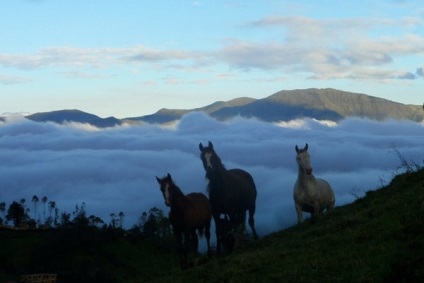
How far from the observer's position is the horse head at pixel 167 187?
20.2 m

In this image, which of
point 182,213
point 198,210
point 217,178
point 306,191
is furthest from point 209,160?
point 306,191

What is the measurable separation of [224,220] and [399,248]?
10.4 metres

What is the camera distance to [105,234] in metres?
88.8

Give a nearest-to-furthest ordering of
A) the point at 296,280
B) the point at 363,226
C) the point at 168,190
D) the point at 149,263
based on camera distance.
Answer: the point at 296,280 → the point at 363,226 → the point at 168,190 → the point at 149,263

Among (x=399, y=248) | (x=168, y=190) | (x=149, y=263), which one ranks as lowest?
(x=149, y=263)

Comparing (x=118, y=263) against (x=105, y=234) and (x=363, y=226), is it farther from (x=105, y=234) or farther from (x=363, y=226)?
(x=363, y=226)

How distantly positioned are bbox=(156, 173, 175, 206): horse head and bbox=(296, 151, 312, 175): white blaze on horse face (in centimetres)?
485

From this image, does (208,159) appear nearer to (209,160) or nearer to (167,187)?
(209,160)

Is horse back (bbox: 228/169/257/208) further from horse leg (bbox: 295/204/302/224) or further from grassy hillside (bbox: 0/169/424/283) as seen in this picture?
grassy hillside (bbox: 0/169/424/283)

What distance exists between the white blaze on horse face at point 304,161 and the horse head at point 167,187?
4.85 metres

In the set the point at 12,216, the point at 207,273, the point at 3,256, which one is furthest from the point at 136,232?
A: the point at 207,273

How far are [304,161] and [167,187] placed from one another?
5.18 metres

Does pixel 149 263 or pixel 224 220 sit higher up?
pixel 224 220

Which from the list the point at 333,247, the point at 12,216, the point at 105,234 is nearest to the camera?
the point at 333,247
